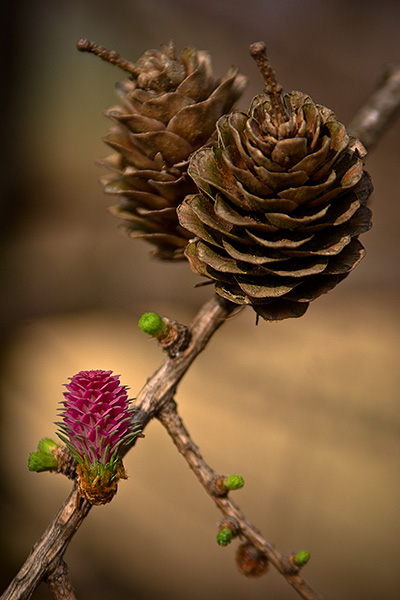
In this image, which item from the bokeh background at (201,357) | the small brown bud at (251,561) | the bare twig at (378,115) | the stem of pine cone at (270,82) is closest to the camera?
the stem of pine cone at (270,82)

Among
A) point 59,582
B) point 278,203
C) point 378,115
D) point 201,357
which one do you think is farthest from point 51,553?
point 201,357

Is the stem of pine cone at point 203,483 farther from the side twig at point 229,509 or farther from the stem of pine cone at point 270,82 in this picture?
the stem of pine cone at point 270,82

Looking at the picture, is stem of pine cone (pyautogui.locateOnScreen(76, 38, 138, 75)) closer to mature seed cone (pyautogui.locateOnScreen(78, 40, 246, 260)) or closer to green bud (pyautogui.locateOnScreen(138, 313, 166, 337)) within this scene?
mature seed cone (pyautogui.locateOnScreen(78, 40, 246, 260))

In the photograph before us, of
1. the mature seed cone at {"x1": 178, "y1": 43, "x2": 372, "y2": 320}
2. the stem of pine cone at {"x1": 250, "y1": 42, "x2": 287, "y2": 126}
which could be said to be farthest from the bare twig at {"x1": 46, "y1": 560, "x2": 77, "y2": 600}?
the stem of pine cone at {"x1": 250, "y1": 42, "x2": 287, "y2": 126}

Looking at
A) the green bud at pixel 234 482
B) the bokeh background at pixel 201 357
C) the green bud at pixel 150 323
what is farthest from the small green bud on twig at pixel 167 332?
the bokeh background at pixel 201 357

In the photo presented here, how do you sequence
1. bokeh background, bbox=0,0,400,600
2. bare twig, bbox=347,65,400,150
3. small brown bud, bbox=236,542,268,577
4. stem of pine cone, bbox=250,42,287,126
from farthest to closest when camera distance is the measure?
bokeh background, bbox=0,0,400,600 < bare twig, bbox=347,65,400,150 < small brown bud, bbox=236,542,268,577 < stem of pine cone, bbox=250,42,287,126

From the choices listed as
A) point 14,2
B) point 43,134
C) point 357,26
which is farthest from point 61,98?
point 357,26
